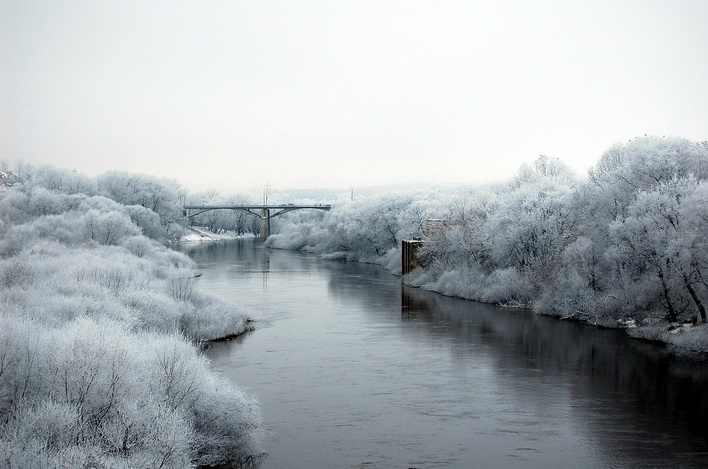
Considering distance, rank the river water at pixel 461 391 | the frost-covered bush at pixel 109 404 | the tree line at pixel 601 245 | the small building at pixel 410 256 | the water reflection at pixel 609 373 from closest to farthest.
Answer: the frost-covered bush at pixel 109 404, the river water at pixel 461 391, the water reflection at pixel 609 373, the tree line at pixel 601 245, the small building at pixel 410 256

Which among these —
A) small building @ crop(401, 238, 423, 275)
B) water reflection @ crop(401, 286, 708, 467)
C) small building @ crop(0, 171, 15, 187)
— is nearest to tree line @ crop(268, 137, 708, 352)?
small building @ crop(401, 238, 423, 275)

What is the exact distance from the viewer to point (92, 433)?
10070 millimetres

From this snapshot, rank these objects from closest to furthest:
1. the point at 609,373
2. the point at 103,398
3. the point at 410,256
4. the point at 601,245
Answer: the point at 103,398 < the point at 609,373 < the point at 601,245 < the point at 410,256

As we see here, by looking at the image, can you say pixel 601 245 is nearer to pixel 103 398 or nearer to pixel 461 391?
pixel 461 391

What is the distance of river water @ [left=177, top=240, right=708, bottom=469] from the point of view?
42.5 ft

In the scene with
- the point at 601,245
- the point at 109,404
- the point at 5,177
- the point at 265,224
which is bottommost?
Answer: the point at 109,404

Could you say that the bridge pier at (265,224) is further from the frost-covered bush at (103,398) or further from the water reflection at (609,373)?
the frost-covered bush at (103,398)

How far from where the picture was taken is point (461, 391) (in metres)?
17.3

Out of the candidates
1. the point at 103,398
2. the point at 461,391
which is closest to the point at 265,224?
the point at 461,391

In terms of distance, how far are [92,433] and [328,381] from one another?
28.3 ft

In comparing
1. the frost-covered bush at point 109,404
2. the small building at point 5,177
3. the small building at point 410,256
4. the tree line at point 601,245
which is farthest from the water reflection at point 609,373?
the small building at point 5,177

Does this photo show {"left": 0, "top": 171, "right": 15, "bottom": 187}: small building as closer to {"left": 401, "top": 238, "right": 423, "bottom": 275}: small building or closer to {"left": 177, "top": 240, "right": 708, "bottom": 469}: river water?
{"left": 177, "top": 240, "right": 708, "bottom": 469}: river water

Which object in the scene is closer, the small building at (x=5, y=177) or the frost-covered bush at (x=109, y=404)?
the frost-covered bush at (x=109, y=404)

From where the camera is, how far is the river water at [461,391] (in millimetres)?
12945
